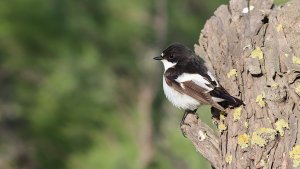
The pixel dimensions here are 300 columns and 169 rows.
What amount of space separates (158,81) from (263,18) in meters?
5.80

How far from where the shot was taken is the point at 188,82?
5289 millimetres

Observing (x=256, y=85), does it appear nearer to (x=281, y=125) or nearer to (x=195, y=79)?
(x=281, y=125)

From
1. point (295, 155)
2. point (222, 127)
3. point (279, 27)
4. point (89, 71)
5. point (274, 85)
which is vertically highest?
point (89, 71)

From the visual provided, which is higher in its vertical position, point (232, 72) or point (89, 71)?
point (89, 71)

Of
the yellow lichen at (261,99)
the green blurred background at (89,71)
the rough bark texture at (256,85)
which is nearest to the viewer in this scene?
the rough bark texture at (256,85)

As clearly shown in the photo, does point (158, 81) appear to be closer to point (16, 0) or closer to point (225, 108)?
point (16, 0)

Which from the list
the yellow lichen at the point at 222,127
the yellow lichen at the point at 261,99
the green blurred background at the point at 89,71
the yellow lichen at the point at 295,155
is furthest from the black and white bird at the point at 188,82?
the green blurred background at the point at 89,71

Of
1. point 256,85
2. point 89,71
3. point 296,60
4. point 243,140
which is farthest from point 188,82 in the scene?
point 89,71

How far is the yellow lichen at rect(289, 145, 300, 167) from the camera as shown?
3.98 metres

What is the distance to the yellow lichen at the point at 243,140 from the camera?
410 cm

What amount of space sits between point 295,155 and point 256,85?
1.59 ft

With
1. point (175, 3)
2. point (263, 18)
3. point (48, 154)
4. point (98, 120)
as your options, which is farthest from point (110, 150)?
point (263, 18)

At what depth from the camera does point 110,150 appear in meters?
9.60

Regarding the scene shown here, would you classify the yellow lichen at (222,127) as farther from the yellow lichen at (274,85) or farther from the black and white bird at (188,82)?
the yellow lichen at (274,85)
